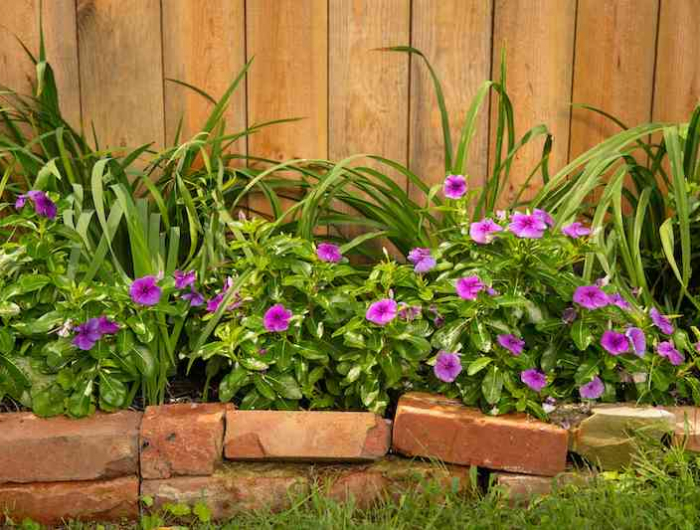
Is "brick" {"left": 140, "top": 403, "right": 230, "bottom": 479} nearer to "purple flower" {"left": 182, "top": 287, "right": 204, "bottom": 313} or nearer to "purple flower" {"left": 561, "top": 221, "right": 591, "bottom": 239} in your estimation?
"purple flower" {"left": 182, "top": 287, "right": 204, "bottom": 313}

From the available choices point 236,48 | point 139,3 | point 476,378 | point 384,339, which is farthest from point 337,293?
point 139,3

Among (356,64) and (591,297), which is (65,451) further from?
(356,64)

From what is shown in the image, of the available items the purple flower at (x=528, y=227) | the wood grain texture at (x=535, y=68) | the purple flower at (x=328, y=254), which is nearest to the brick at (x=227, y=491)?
the purple flower at (x=328, y=254)

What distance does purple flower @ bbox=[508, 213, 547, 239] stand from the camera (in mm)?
2340

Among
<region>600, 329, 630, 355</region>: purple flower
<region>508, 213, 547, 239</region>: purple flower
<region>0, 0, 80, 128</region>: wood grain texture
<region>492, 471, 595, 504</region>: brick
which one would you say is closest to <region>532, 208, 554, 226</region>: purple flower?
<region>508, 213, 547, 239</region>: purple flower

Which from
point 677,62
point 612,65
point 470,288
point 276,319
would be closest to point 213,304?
point 276,319

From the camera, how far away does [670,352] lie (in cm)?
239

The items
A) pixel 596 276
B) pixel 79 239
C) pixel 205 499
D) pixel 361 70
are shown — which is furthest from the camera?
pixel 361 70

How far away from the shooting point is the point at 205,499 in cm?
228

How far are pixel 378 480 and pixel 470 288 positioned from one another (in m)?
0.52

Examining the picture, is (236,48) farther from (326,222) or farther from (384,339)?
(384,339)

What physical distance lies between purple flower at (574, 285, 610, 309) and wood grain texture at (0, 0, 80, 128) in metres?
1.66

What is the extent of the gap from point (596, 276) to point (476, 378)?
61 cm

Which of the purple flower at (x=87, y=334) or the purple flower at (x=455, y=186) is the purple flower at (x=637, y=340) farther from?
the purple flower at (x=87, y=334)
